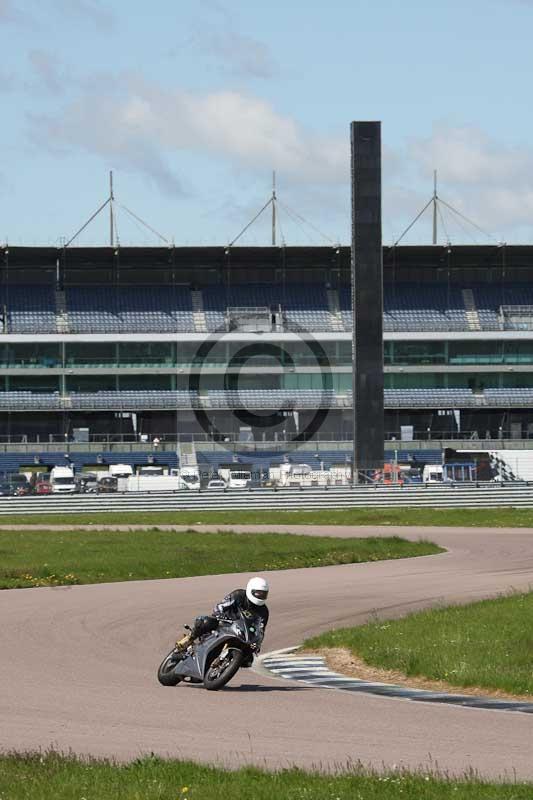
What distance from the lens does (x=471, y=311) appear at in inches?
4085

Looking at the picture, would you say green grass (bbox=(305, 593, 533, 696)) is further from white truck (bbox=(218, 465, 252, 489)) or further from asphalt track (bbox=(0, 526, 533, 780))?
white truck (bbox=(218, 465, 252, 489))

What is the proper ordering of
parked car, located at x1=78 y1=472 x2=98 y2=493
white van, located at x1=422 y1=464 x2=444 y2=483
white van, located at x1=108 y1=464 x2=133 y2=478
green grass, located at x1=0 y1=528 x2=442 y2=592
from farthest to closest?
white van, located at x1=108 y1=464 x2=133 y2=478 → white van, located at x1=422 y1=464 x2=444 y2=483 → parked car, located at x1=78 y1=472 x2=98 y2=493 → green grass, located at x1=0 y1=528 x2=442 y2=592

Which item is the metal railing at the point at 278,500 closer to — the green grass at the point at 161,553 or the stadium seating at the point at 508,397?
the green grass at the point at 161,553

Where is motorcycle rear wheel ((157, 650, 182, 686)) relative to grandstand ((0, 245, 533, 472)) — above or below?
below

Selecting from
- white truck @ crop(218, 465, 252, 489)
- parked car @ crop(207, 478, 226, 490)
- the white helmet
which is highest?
the white helmet

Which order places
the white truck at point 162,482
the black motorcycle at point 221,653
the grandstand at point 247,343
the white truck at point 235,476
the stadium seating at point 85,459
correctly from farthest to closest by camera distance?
1. the grandstand at point 247,343
2. the stadium seating at point 85,459
3. the white truck at point 235,476
4. the white truck at point 162,482
5. the black motorcycle at point 221,653

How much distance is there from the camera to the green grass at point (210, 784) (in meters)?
10.8

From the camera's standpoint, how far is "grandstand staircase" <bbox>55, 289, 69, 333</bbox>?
101m

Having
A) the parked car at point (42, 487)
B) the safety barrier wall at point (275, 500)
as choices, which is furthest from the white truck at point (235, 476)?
the parked car at point (42, 487)

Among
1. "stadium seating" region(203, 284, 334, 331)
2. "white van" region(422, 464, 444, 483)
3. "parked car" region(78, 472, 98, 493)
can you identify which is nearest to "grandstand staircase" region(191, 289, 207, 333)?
"stadium seating" region(203, 284, 334, 331)

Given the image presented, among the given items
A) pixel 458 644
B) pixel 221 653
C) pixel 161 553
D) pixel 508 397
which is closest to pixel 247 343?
pixel 508 397

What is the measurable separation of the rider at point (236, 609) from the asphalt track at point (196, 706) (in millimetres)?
726

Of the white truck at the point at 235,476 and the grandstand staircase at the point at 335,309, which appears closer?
the white truck at the point at 235,476

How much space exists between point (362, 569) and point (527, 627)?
50.2 ft
